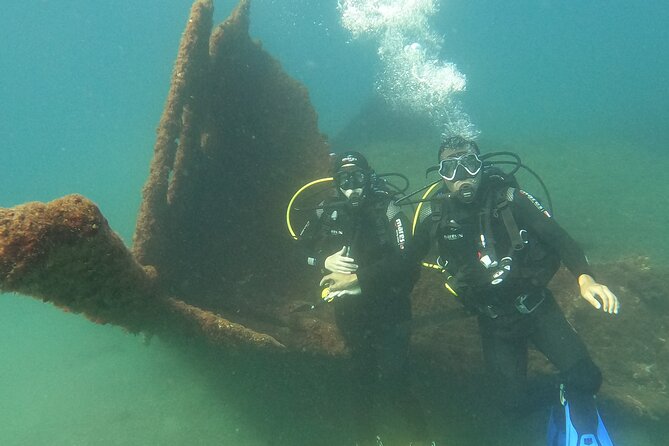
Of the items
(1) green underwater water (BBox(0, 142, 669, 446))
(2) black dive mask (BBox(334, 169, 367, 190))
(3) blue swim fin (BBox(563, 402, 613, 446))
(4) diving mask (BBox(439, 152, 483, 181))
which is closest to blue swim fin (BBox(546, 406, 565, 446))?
(3) blue swim fin (BBox(563, 402, 613, 446))

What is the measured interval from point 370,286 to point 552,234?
2094mm

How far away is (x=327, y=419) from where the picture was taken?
17.9ft

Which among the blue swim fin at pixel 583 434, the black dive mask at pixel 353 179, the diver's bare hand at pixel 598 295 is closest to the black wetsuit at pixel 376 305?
the black dive mask at pixel 353 179

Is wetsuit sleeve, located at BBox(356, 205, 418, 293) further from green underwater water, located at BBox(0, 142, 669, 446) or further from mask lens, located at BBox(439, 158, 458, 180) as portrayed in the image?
green underwater water, located at BBox(0, 142, 669, 446)

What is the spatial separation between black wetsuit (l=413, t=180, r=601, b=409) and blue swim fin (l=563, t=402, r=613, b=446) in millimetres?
510

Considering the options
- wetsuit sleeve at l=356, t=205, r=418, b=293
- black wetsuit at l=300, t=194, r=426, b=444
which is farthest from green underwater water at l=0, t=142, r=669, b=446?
wetsuit sleeve at l=356, t=205, r=418, b=293

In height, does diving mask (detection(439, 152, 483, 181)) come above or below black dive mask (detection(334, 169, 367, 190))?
above

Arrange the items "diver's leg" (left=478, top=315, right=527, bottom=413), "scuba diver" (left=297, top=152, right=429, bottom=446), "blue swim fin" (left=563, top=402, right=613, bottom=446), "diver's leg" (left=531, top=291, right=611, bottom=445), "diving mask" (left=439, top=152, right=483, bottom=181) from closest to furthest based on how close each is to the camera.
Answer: "blue swim fin" (left=563, top=402, right=613, bottom=446) → "diver's leg" (left=531, top=291, right=611, bottom=445) → "scuba diver" (left=297, top=152, right=429, bottom=446) → "diver's leg" (left=478, top=315, right=527, bottom=413) → "diving mask" (left=439, top=152, right=483, bottom=181)

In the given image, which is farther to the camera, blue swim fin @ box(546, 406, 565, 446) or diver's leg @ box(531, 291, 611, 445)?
blue swim fin @ box(546, 406, 565, 446)

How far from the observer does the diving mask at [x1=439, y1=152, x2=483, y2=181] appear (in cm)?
483

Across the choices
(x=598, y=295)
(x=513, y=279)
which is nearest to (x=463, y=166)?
(x=513, y=279)

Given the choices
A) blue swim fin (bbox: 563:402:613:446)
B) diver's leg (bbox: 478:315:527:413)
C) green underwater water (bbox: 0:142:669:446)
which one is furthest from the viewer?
green underwater water (bbox: 0:142:669:446)

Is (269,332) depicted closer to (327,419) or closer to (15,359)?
(327,419)

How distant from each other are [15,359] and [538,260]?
15384mm
